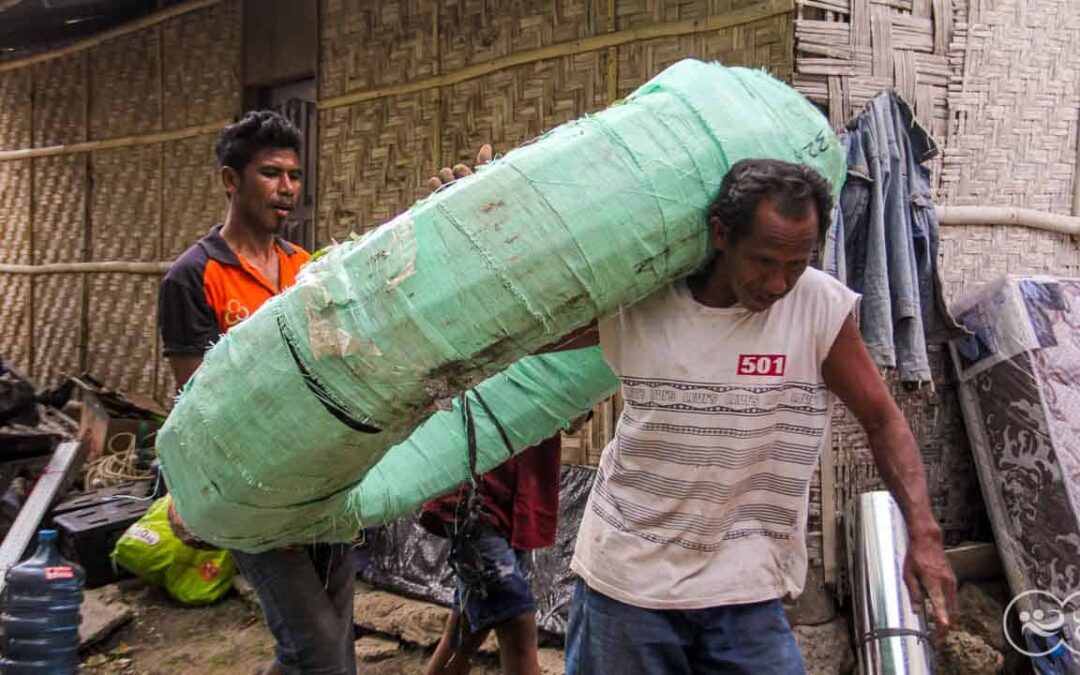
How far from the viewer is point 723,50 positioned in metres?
4.49

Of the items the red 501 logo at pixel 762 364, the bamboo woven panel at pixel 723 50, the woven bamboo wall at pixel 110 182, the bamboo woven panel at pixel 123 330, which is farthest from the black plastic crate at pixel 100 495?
the red 501 logo at pixel 762 364

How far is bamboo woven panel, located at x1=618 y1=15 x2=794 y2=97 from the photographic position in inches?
168

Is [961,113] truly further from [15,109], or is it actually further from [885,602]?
[15,109]

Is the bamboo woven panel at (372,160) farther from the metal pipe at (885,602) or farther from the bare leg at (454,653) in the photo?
the metal pipe at (885,602)

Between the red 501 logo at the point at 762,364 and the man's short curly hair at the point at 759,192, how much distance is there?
27 centimetres

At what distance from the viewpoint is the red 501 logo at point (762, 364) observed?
212 cm

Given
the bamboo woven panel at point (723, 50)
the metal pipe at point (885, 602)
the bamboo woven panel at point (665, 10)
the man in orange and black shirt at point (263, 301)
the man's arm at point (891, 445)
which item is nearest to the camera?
the man's arm at point (891, 445)

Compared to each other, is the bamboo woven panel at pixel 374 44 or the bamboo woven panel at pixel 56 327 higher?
the bamboo woven panel at pixel 374 44

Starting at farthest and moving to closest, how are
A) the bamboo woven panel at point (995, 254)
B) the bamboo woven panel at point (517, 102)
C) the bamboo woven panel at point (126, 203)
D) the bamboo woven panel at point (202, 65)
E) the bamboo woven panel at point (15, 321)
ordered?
the bamboo woven panel at point (15, 321) → the bamboo woven panel at point (126, 203) → the bamboo woven panel at point (202, 65) → the bamboo woven panel at point (517, 102) → the bamboo woven panel at point (995, 254)

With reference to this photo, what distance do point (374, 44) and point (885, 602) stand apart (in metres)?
4.62

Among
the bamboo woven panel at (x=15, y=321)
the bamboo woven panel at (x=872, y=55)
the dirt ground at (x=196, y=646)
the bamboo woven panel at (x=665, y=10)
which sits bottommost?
the dirt ground at (x=196, y=646)

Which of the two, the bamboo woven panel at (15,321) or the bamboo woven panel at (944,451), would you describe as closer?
the bamboo woven panel at (944,451)

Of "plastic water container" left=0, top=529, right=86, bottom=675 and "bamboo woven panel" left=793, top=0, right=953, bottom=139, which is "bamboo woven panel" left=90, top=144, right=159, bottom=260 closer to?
"plastic water container" left=0, top=529, right=86, bottom=675

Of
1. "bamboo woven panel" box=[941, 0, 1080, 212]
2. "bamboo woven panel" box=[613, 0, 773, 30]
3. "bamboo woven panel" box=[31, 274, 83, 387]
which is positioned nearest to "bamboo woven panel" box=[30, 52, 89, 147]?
"bamboo woven panel" box=[31, 274, 83, 387]
